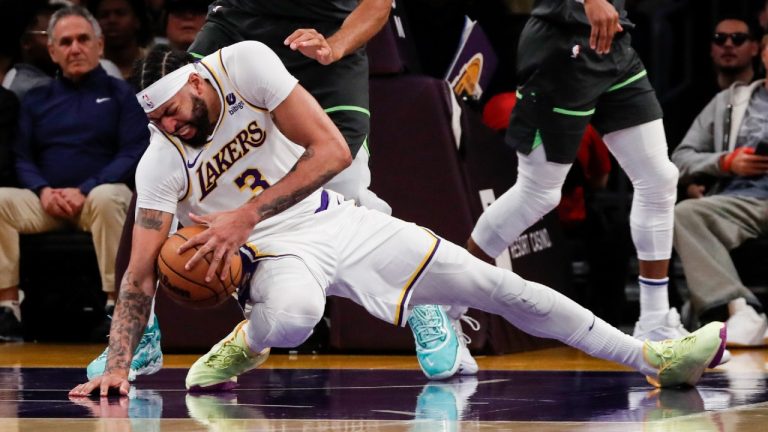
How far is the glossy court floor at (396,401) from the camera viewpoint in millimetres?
3977

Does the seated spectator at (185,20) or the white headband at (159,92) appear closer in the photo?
the white headband at (159,92)

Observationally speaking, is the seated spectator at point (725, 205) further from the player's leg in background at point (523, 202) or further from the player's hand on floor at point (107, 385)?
the player's hand on floor at point (107, 385)

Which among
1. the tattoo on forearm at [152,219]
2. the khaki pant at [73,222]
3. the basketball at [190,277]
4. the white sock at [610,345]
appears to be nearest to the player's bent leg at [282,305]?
the basketball at [190,277]

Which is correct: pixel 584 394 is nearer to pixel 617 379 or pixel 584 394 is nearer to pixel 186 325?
pixel 617 379

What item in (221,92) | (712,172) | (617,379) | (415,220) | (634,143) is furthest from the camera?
(712,172)

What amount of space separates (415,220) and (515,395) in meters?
1.92

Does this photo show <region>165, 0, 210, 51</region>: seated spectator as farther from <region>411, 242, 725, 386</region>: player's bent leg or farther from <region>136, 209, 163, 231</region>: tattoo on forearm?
<region>411, 242, 725, 386</region>: player's bent leg

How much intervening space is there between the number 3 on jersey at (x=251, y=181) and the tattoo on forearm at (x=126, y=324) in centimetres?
44

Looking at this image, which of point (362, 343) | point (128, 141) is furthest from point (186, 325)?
point (128, 141)

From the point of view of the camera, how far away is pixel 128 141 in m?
7.62

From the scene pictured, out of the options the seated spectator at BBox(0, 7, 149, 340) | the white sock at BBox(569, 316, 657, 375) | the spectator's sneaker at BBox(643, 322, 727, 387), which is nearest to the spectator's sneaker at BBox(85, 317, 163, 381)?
the white sock at BBox(569, 316, 657, 375)

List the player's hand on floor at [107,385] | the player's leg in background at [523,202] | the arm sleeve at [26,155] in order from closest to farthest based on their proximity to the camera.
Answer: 1. the player's hand on floor at [107,385]
2. the player's leg in background at [523,202]
3. the arm sleeve at [26,155]

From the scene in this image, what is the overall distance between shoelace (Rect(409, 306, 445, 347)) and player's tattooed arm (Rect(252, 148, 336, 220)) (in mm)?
1037

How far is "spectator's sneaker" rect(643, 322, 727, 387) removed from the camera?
474cm
